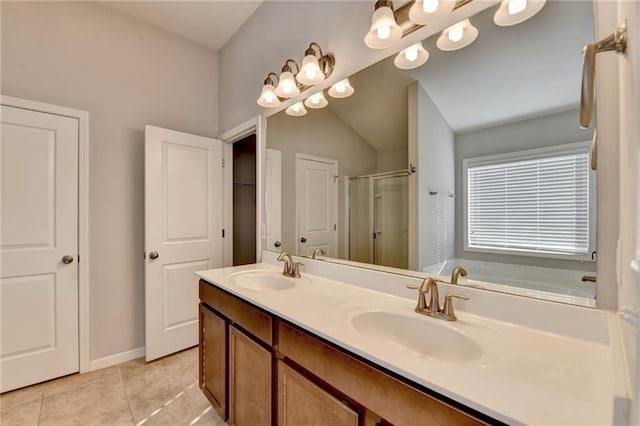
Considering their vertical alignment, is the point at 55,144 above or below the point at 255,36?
below

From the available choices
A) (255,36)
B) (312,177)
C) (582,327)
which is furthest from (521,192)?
(255,36)

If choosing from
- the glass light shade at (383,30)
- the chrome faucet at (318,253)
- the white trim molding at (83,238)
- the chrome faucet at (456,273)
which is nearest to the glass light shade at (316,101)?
the glass light shade at (383,30)

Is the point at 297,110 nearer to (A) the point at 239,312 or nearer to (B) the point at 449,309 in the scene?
(A) the point at 239,312

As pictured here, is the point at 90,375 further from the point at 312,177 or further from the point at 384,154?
the point at 384,154

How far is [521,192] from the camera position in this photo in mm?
1006

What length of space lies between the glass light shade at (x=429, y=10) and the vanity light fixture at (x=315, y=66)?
57 cm

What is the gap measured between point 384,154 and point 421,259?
558 mm

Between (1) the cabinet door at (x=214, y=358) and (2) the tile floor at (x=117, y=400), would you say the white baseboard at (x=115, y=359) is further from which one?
(1) the cabinet door at (x=214, y=358)

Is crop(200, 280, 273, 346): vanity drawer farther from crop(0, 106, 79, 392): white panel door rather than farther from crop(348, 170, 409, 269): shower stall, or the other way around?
crop(0, 106, 79, 392): white panel door

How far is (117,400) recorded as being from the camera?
5.97 ft

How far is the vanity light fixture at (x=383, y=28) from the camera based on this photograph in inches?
48.4

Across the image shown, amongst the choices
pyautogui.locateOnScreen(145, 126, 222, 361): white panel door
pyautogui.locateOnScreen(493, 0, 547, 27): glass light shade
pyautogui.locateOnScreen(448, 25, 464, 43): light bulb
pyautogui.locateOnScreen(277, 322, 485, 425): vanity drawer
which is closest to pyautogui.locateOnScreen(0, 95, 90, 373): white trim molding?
pyautogui.locateOnScreen(145, 126, 222, 361): white panel door

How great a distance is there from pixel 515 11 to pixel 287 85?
124 cm

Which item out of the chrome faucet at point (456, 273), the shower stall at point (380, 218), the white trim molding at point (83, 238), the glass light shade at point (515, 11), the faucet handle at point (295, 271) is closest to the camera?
the glass light shade at point (515, 11)
